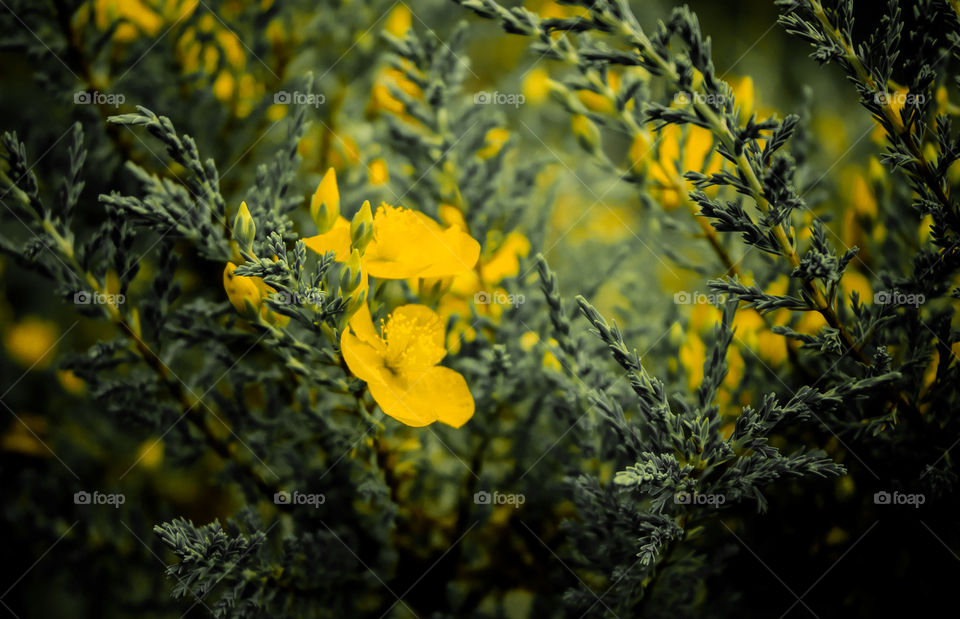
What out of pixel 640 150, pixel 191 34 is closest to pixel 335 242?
pixel 640 150

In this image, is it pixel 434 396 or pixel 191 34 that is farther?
pixel 191 34

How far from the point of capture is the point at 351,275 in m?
0.79

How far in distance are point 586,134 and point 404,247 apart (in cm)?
52

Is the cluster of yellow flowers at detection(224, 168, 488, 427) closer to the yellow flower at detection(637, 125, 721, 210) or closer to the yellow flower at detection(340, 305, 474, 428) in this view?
the yellow flower at detection(340, 305, 474, 428)

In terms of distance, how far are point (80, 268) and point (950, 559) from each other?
1522 millimetres

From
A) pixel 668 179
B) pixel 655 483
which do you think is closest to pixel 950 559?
pixel 655 483

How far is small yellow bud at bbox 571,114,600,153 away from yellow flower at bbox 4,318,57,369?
1490mm

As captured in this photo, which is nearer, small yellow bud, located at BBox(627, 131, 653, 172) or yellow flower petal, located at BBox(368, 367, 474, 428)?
yellow flower petal, located at BBox(368, 367, 474, 428)

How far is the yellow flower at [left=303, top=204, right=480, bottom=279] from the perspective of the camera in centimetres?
85

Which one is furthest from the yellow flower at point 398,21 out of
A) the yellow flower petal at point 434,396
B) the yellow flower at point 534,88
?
the yellow flower petal at point 434,396

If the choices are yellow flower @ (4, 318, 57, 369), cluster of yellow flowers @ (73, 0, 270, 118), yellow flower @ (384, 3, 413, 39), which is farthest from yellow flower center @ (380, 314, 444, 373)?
yellow flower @ (4, 318, 57, 369)

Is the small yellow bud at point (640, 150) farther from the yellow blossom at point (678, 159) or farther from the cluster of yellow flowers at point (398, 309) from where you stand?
the cluster of yellow flowers at point (398, 309)

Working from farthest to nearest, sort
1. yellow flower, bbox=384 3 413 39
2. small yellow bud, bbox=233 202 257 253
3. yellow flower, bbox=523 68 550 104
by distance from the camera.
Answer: yellow flower, bbox=523 68 550 104
yellow flower, bbox=384 3 413 39
small yellow bud, bbox=233 202 257 253

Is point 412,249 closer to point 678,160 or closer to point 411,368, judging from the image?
point 411,368
